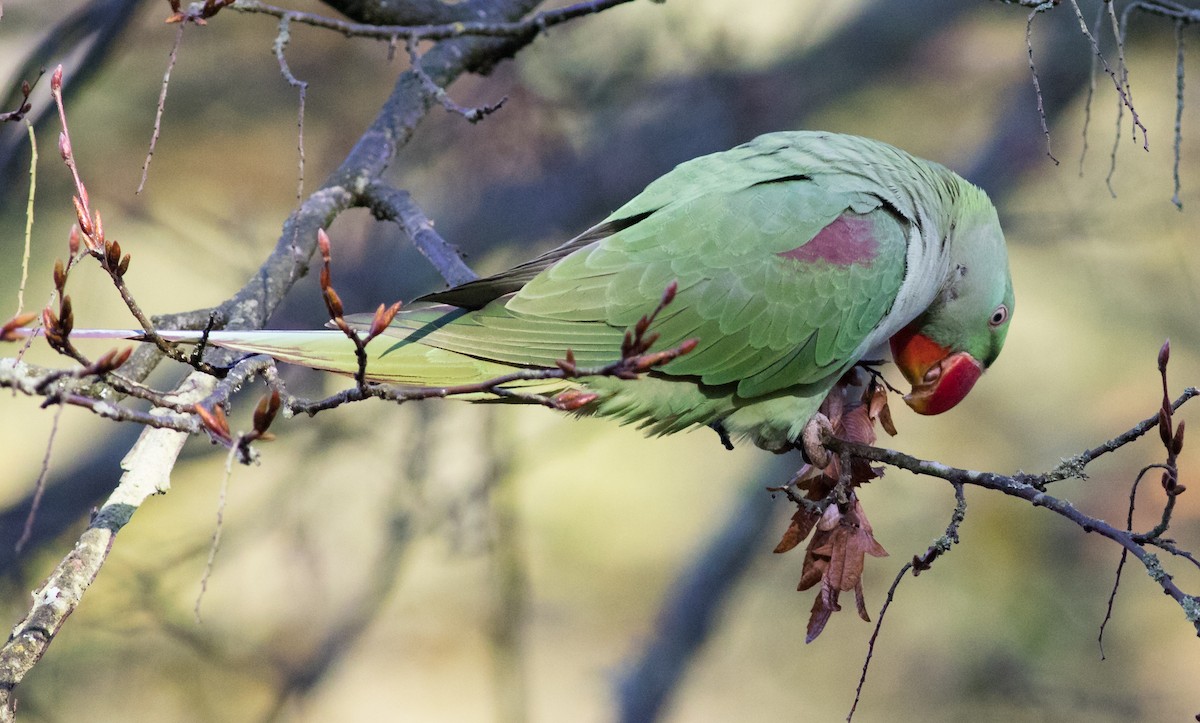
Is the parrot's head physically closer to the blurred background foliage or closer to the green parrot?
the green parrot

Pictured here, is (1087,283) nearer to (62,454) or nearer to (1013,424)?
(1013,424)

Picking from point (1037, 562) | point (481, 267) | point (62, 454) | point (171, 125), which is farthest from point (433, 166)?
point (1037, 562)

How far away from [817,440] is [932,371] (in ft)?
1.75

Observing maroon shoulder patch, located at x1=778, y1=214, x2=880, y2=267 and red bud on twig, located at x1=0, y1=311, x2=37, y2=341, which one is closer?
red bud on twig, located at x1=0, y1=311, x2=37, y2=341

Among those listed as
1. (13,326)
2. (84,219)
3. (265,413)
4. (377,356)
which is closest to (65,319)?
(13,326)

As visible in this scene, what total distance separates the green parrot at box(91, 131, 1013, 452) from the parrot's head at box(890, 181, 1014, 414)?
16 centimetres

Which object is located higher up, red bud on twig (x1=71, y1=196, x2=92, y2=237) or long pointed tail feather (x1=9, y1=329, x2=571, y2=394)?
red bud on twig (x1=71, y1=196, x2=92, y2=237)

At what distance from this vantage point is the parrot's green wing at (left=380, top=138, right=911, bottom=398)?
212 centimetres

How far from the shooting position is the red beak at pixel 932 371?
8.61ft

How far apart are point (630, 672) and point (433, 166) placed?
272cm

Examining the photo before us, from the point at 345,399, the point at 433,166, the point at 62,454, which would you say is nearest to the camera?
the point at 345,399

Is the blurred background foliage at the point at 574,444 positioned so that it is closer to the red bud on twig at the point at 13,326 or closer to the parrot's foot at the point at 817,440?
the parrot's foot at the point at 817,440

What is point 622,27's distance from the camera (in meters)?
4.91

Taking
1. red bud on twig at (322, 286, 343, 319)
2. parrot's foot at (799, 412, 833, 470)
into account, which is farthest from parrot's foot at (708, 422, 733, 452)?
red bud on twig at (322, 286, 343, 319)
